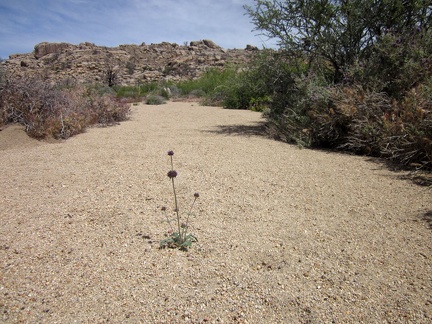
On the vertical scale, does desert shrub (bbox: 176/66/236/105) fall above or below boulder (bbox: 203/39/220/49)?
below

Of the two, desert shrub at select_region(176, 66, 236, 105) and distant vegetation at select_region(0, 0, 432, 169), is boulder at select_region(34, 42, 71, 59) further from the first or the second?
distant vegetation at select_region(0, 0, 432, 169)

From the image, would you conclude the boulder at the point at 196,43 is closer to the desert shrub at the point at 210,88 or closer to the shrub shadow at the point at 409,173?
the desert shrub at the point at 210,88

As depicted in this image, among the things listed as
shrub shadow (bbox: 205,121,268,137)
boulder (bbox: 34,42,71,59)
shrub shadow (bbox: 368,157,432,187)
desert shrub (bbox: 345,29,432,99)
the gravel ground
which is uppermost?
boulder (bbox: 34,42,71,59)

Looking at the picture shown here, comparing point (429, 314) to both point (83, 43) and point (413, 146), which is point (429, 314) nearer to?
point (413, 146)

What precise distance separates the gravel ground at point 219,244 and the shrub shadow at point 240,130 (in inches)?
90.2

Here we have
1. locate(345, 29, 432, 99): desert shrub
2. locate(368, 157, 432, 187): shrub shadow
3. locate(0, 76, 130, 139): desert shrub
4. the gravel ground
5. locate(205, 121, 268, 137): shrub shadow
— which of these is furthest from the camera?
locate(205, 121, 268, 137): shrub shadow

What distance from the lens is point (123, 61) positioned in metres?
35.2

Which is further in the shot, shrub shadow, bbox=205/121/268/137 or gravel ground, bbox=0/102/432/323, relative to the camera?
shrub shadow, bbox=205/121/268/137

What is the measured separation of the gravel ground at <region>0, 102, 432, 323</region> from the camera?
1.84m

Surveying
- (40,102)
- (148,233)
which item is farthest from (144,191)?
(40,102)

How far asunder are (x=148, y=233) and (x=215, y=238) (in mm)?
515

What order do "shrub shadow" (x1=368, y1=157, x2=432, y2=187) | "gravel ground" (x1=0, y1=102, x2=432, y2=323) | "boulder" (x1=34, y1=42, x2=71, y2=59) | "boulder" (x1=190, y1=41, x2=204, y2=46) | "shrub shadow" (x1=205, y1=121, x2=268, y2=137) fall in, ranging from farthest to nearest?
"boulder" (x1=190, y1=41, x2=204, y2=46) → "boulder" (x1=34, y1=42, x2=71, y2=59) → "shrub shadow" (x1=205, y1=121, x2=268, y2=137) → "shrub shadow" (x1=368, y1=157, x2=432, y2=187) → "gravel ground" (x1=0, y1=102, x2=432, y2=323)

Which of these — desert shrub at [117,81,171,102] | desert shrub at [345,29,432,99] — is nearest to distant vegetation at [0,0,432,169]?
desert shrub at [345,29,432,99]

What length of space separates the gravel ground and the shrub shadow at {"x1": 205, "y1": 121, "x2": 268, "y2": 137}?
2.29 meters
